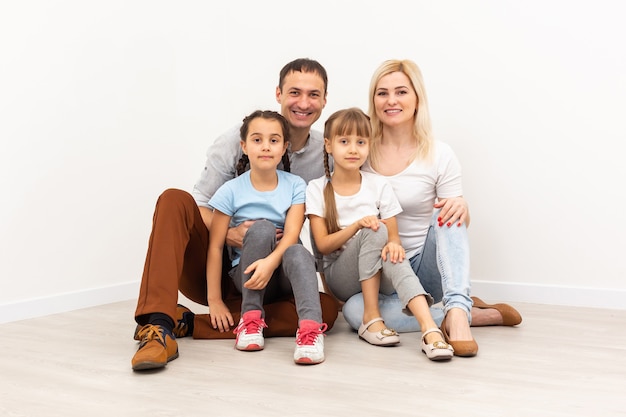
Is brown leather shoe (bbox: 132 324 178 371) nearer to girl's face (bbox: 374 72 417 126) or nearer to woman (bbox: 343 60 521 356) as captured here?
woman (bbox: 343 60 521 356)

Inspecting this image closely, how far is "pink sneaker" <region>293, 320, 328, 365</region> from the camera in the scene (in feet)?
6.09

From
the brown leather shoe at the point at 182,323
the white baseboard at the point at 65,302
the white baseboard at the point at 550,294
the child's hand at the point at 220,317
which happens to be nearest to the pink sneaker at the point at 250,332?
the child's hand at the point at 220,317

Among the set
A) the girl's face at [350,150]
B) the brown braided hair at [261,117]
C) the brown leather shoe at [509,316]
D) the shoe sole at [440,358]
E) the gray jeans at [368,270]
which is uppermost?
the brown braided hair at [261,117]

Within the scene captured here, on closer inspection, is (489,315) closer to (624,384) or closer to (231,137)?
(624,384)

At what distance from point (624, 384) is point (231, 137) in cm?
142

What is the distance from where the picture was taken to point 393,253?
2.04 metres

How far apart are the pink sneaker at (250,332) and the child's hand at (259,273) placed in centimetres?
8

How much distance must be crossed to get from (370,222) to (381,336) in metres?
0.34

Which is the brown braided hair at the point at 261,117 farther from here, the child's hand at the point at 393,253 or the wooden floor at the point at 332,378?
the wooden floor at the point at 332,378

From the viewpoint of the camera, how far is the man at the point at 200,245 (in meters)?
1.90

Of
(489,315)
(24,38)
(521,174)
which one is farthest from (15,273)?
(521,174)

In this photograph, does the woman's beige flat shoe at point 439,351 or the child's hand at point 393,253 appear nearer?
the woman's beige flat shoe at point 439,351

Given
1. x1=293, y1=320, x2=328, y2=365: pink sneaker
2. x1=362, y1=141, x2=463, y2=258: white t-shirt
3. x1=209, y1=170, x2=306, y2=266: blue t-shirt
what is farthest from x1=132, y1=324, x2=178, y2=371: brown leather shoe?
x1=362, y1=141, x2=463, y2=258: white t-shirt

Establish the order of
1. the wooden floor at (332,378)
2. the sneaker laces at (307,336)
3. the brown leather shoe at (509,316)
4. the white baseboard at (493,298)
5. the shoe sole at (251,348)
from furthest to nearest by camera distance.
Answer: the white baseboard at (493,298), the brown leather shoe at (509,316), the shoe sole at (251,348), the sneaker laces at (307,336), the wooden floor at (332,378)
